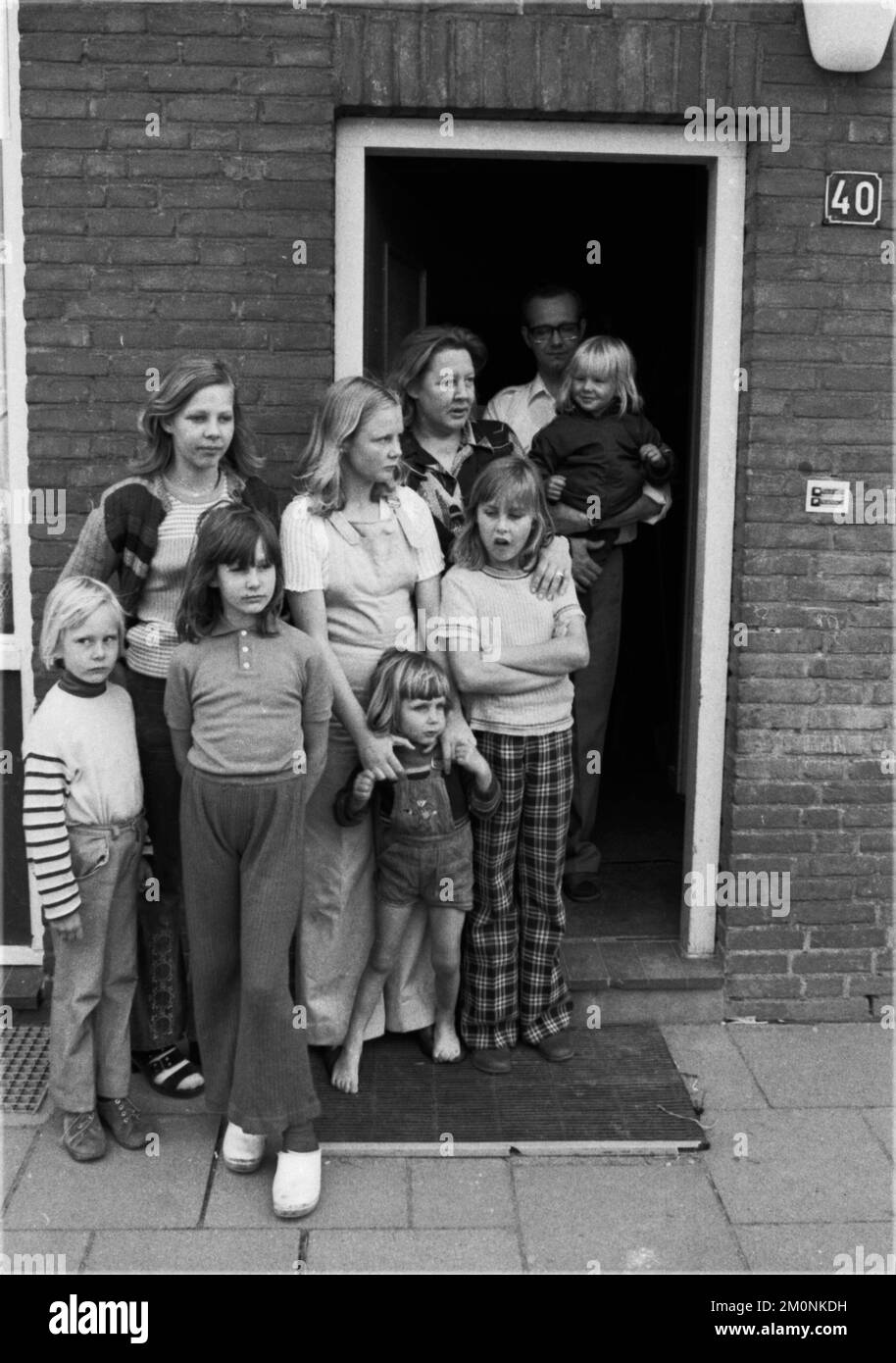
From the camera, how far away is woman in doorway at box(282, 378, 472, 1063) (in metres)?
3.80

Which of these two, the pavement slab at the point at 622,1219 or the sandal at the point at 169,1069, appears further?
the sandal at the point at 169,1069

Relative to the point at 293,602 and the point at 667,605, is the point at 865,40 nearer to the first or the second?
the point at 293,602

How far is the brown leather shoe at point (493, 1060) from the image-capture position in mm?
4176

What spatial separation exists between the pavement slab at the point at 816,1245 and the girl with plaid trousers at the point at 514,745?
0.94 m

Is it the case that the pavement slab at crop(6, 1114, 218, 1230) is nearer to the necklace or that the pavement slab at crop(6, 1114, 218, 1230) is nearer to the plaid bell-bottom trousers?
the plaid bell-bottom trousers

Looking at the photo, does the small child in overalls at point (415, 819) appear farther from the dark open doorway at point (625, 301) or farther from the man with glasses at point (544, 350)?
the dark open doorway at point (625, 301)

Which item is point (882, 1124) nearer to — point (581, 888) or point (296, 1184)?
point (581, 888)

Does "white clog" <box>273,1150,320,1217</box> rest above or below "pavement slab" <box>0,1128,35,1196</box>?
above

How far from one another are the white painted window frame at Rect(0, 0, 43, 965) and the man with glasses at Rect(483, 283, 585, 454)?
5.33 feet

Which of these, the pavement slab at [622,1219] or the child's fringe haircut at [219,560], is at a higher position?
the child's fringe haircut at [219,560]

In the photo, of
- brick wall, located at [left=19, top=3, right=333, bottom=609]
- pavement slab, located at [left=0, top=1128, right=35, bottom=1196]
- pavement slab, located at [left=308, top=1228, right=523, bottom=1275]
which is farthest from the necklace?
pavement slab, located at [left=308, top=1228, right=523, bottom=1275]

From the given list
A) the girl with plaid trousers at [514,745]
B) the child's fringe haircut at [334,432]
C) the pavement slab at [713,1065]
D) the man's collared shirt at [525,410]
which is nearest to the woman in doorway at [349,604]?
the child's fringe haircut at [334,432]

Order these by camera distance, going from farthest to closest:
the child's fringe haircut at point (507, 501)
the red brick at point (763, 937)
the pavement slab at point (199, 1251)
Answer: the red brick at point (763, 937), the child's fringe haircut at point (507, 501), the pavement slab at point (199, 1251)

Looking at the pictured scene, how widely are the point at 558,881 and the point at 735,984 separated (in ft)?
2.59
